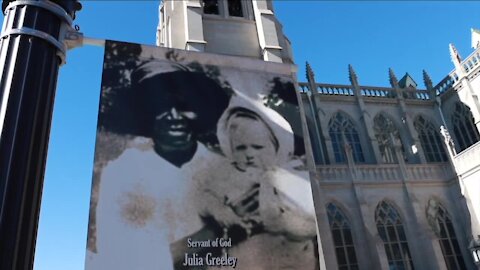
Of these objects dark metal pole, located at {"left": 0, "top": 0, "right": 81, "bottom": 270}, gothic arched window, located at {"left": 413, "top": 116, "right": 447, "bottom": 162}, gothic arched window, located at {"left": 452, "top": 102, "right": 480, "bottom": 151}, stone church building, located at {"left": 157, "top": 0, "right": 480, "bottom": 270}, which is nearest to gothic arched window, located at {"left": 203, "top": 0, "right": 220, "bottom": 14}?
stone church building, located at {"left": 157, "top": 0, "right": 480, "bottom": 270}

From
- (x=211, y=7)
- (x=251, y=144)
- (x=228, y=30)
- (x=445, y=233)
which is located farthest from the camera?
(x=211, y=7)

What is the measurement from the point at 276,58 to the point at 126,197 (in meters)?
13.7

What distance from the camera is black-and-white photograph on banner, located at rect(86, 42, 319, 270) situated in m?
5.54

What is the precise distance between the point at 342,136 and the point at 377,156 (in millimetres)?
2110

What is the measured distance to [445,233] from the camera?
64.4ft

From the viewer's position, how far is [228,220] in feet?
19.4

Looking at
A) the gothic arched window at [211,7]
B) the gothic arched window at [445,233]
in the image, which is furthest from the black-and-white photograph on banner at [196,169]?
the gothic arched window at [445,233]

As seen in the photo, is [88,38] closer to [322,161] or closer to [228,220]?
[228,220]

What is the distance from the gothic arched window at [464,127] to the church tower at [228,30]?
422 inches

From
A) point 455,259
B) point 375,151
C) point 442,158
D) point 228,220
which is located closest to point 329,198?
point 375,151

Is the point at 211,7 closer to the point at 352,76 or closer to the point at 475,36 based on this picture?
the point at 352,76

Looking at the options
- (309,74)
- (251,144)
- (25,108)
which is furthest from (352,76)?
(25,108)

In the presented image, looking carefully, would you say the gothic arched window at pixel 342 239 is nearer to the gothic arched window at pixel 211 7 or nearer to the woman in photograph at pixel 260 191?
the gothic arched window at pixel 211 7

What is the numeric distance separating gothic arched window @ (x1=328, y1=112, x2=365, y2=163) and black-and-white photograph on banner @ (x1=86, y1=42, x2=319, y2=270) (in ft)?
50.4
